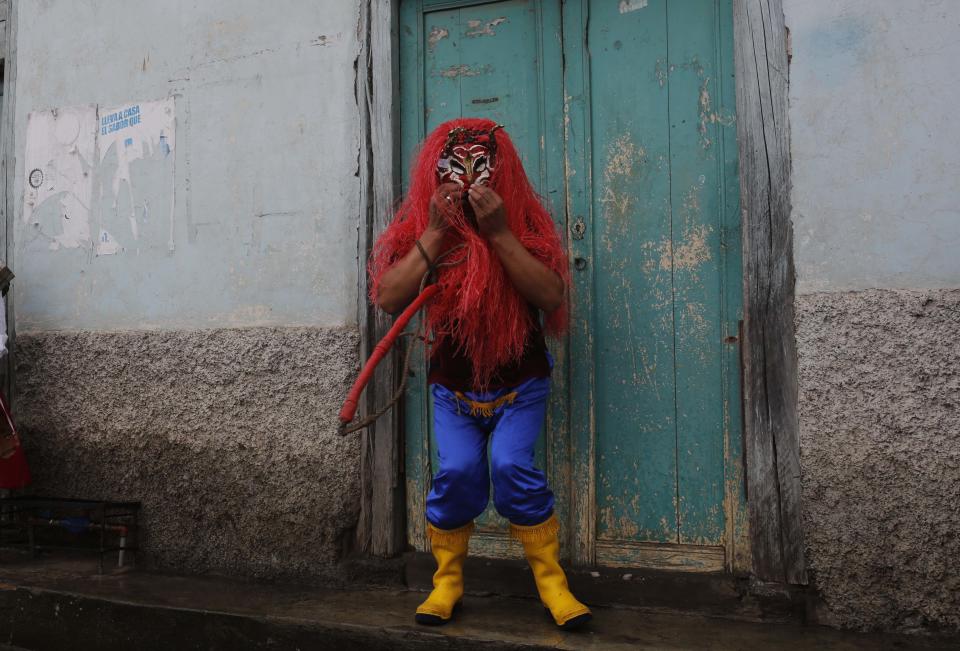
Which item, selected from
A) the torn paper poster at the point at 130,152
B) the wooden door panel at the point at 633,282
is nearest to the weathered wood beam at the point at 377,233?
the wooden door panel at the point at 633,282

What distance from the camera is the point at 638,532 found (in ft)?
11.0

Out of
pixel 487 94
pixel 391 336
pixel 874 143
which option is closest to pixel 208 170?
pixel 487 94

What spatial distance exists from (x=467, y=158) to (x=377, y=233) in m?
0.88

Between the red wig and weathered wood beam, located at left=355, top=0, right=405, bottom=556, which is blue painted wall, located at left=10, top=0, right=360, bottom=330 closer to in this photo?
weathered wood beam, located at left=355, top=0, right=405, bottom=556

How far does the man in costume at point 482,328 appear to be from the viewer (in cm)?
283

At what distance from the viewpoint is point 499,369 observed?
116 inches

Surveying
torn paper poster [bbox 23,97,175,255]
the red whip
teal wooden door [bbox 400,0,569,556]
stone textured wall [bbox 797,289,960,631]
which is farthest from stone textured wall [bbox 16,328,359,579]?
stone textured wall [bbox 797,289,960,631]

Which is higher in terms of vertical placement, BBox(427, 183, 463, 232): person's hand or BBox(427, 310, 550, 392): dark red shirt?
BBox(427, 183, 463, 232): person's hand

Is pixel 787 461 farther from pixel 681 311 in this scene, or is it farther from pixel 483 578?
pixel 483 578

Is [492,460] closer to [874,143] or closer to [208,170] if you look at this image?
[874,143]

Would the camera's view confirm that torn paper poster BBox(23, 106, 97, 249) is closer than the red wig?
No

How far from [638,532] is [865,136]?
1.72 meters

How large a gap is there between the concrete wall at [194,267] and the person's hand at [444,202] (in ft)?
2.98

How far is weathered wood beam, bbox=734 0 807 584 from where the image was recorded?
9.90ft
